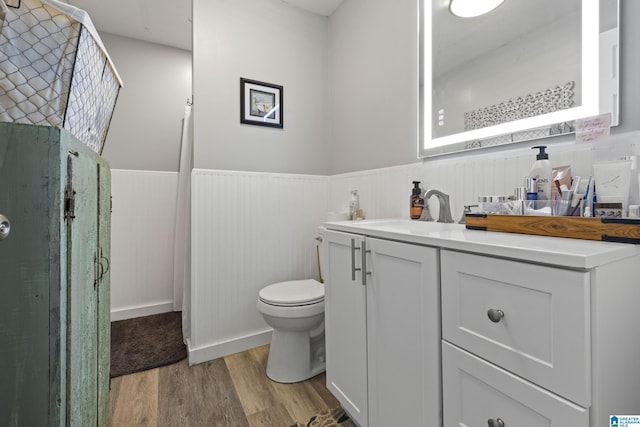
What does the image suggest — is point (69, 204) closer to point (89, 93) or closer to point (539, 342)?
point (89, 93)

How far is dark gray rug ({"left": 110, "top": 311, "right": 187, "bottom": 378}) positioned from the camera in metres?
1.77

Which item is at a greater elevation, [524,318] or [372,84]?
[372,84]

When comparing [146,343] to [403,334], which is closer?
[403,334]

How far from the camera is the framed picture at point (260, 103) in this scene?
197 centimetres

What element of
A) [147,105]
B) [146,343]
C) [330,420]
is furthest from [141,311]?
[330,420]

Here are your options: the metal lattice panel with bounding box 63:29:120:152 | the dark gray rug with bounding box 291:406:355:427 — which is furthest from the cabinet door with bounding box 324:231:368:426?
the metal lattice panel with bounding box 63:29:120:152

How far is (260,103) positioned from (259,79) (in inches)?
6.9

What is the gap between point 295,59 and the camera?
7.14ft

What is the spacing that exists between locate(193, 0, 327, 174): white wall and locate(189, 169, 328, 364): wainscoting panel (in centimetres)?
14

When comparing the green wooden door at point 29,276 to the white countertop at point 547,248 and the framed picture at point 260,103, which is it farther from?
the framed picture at point 260,103

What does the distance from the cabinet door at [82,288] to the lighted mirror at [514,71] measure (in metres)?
1.39

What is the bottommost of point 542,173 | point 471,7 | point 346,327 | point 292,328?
point 292,328

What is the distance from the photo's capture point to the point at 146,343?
6.68ft

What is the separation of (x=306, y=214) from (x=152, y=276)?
1563 mm
